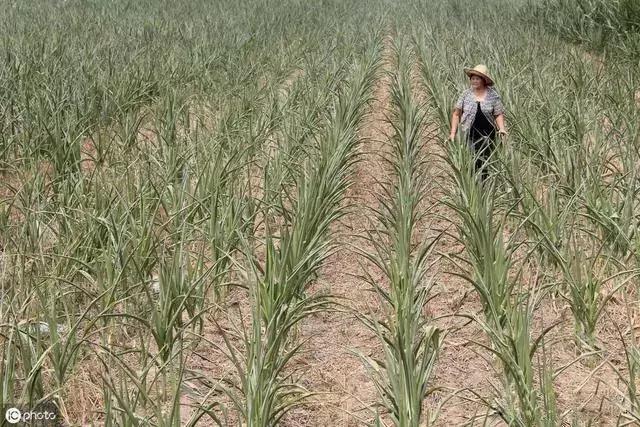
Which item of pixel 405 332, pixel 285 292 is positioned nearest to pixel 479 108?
pixel 285 292

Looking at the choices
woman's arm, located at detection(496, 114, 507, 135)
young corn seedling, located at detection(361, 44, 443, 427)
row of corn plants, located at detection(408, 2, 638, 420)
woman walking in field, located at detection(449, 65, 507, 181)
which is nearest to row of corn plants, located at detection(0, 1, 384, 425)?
young corn seedling, located at detection(361, 44, 443, 427)

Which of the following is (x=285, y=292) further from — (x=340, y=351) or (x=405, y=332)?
(x=405, y=332)

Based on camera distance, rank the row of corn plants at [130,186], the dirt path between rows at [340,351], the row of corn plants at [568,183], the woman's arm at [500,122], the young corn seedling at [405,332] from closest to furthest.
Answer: the young corn seedling at [405,332] → the row of corn plants at [130,186] → the dirt path between rows at [340,351] → the row of corn plants at [568,183] → the woman's arm at [500,122]

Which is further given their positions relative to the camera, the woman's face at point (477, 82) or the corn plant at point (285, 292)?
the woman's face at point (477, 82)

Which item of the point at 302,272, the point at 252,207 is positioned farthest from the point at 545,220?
the point at 252,207

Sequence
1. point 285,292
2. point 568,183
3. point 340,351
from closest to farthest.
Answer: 1. point 285,292
2. point 340,351
3. point 568,183

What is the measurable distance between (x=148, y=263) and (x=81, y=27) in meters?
7.68

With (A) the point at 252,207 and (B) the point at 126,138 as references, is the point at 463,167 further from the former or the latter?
(B) the point at 126,138

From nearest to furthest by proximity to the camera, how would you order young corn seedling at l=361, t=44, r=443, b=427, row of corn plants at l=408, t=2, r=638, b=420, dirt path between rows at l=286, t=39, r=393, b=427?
young corn seedling at l=361, t=44, r=443, b=427 < dirt path between rows at l=286, t=39, r=393, b=427 < row of corn plants at l=408, t=2, r=638, b=420

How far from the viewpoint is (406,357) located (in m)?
1.81

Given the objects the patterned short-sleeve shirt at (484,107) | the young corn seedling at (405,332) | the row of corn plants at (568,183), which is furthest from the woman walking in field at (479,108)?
the young corn seedling at (405,332)

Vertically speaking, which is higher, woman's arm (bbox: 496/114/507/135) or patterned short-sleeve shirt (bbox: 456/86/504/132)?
patterned short-sleeve shirt (bbox: 456/86/504/132)

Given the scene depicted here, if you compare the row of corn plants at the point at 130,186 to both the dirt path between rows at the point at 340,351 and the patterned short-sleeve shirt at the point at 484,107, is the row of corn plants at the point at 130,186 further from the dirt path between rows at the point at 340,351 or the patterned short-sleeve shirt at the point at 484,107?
the patterned short-sleeve shirt at the point at 484,107

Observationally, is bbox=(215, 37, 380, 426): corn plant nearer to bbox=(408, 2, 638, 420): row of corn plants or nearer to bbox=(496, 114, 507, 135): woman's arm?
bbox=(408, 2, 638, 420): row of corn plants
